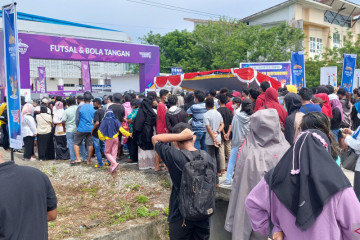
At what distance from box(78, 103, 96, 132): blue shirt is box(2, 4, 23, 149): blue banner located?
2302 mm

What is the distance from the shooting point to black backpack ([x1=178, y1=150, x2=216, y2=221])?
315 cm

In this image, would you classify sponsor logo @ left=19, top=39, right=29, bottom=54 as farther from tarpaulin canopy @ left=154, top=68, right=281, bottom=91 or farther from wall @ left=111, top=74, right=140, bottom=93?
wall @ left=111, top=74, right=140, bottom=93

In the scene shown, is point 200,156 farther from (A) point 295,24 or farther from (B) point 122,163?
(A) point 295,24

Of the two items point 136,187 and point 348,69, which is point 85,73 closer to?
point 348,69

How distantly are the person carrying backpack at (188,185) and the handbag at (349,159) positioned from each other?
162 cm

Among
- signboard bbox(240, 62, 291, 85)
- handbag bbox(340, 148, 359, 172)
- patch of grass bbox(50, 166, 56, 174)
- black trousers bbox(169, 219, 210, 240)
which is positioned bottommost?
patch of grass bbox(50, 166, 56, 174)

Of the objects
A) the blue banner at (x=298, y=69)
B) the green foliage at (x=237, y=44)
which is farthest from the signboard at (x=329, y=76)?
the green foliage at (x=237, y=44)

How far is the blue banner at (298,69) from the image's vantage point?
12.4 meters

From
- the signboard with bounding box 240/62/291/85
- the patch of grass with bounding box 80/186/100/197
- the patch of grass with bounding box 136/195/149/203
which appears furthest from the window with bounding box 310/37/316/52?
the patch of grass with bounding box 136/195/149/203

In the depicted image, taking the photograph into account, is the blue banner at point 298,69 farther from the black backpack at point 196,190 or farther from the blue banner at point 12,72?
the black backpack at point 196,190

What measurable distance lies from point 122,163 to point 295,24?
28.3 metres

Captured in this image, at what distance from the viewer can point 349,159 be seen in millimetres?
3830

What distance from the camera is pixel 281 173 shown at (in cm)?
210

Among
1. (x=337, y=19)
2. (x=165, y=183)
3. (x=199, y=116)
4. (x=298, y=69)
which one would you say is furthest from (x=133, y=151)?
(x=337, y=19)
